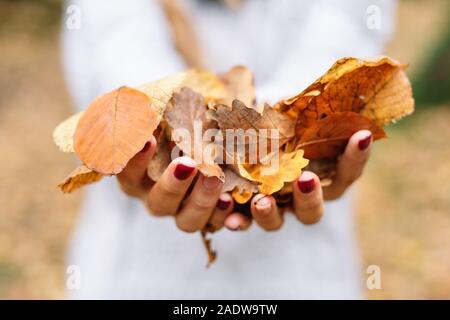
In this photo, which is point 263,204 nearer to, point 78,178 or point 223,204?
point 223,204

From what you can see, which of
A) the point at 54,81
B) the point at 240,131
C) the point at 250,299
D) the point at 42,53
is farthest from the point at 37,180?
the point at 240,131

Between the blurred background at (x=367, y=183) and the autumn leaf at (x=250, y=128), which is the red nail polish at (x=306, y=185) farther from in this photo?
the blurred background at (x=367, y=183)

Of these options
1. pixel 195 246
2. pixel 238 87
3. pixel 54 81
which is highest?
pixel 54 81

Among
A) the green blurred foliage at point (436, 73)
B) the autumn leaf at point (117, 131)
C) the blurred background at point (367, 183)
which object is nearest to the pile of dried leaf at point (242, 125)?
the autumn leaf at point (117, 131)

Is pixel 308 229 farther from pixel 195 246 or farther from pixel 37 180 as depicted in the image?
pixel 37 180

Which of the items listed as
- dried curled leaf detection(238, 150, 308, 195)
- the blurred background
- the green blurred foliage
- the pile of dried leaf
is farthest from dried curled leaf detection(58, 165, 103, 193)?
the green blurred foliage
